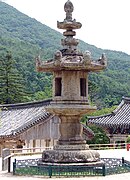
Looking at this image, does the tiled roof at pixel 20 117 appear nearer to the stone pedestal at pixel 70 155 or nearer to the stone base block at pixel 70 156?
the stone pedestal at pixel 70 155

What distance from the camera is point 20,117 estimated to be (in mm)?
39500

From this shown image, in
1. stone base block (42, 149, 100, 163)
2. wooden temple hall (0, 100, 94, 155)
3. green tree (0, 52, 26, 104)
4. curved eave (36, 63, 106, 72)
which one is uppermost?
green tree (0, 52, 26, 104)

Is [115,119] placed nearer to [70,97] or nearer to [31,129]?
[31,129]

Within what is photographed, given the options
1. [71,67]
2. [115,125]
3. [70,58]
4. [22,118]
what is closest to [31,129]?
[22,118]

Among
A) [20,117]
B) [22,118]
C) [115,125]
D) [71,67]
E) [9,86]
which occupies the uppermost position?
[9,86]

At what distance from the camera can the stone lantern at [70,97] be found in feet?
58.5

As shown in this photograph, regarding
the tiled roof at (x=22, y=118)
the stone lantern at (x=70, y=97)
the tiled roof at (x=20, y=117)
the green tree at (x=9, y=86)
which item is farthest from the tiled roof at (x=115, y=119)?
the green tree at (x=9, y=86)

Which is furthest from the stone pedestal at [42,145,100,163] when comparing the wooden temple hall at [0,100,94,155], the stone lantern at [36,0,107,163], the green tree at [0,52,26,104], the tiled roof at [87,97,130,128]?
the green tree at [0,52,26,104]

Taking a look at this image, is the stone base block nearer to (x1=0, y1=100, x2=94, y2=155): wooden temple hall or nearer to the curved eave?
the curved eave

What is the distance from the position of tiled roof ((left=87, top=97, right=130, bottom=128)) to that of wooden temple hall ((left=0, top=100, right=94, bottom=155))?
161 cm

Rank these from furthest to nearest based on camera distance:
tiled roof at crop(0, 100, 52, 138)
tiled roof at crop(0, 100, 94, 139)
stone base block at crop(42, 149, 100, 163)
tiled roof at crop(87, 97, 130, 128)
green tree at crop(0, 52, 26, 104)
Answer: green tree at crop(0, 52, 26, 104)
tiled roof at crop(87, 97, 130, 128)
tiled roof at crop(0, 100, 52, 138)
tiled roof at crop(0, 100, 94, 139)
stone base block at crop(42, 149, 100, 163)

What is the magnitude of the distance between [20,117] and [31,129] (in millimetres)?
4943

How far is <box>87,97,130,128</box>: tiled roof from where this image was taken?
3781 cm

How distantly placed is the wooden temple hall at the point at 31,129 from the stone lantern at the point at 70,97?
48.8 feet
